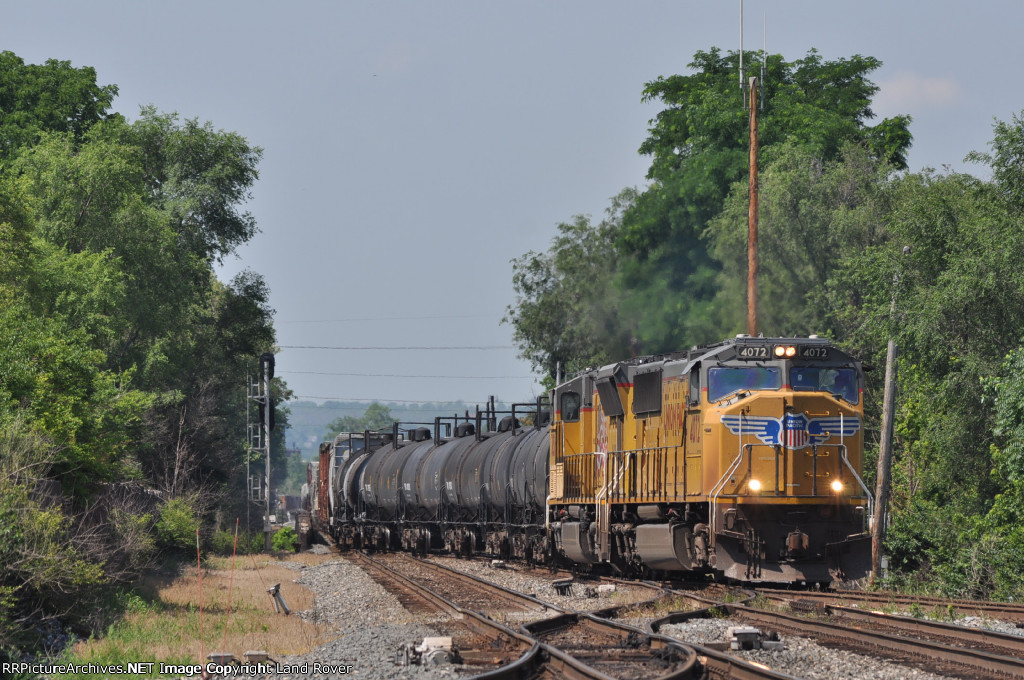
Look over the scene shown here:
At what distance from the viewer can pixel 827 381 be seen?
1897cm

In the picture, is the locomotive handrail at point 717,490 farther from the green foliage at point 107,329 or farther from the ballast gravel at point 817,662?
the green foliage at point 107,329

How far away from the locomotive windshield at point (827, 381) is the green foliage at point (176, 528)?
22804mm

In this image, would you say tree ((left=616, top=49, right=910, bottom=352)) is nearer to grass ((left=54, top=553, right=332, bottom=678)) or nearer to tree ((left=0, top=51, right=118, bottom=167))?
tree ((left=0, top=51, right=118, bottom=167))

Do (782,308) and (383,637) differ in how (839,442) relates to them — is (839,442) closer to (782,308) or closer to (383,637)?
(383,637)

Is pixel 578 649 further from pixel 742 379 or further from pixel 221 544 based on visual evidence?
pixel 221 544

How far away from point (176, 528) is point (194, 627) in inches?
767

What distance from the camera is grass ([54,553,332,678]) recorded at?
48.5ft

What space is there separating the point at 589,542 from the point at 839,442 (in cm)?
643

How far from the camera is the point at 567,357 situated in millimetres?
70062

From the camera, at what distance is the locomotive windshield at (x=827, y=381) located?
1883cm

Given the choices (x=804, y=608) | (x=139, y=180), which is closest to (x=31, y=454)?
(x=804, y=608)

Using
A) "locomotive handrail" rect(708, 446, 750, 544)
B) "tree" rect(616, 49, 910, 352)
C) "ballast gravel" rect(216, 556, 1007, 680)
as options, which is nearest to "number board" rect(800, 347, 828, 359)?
"locomotive handrail" rect(708, 446, 750, 544)

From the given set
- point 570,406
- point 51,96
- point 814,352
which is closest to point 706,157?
point 51,96

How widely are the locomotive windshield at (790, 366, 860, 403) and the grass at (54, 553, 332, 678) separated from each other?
26.6 ft
